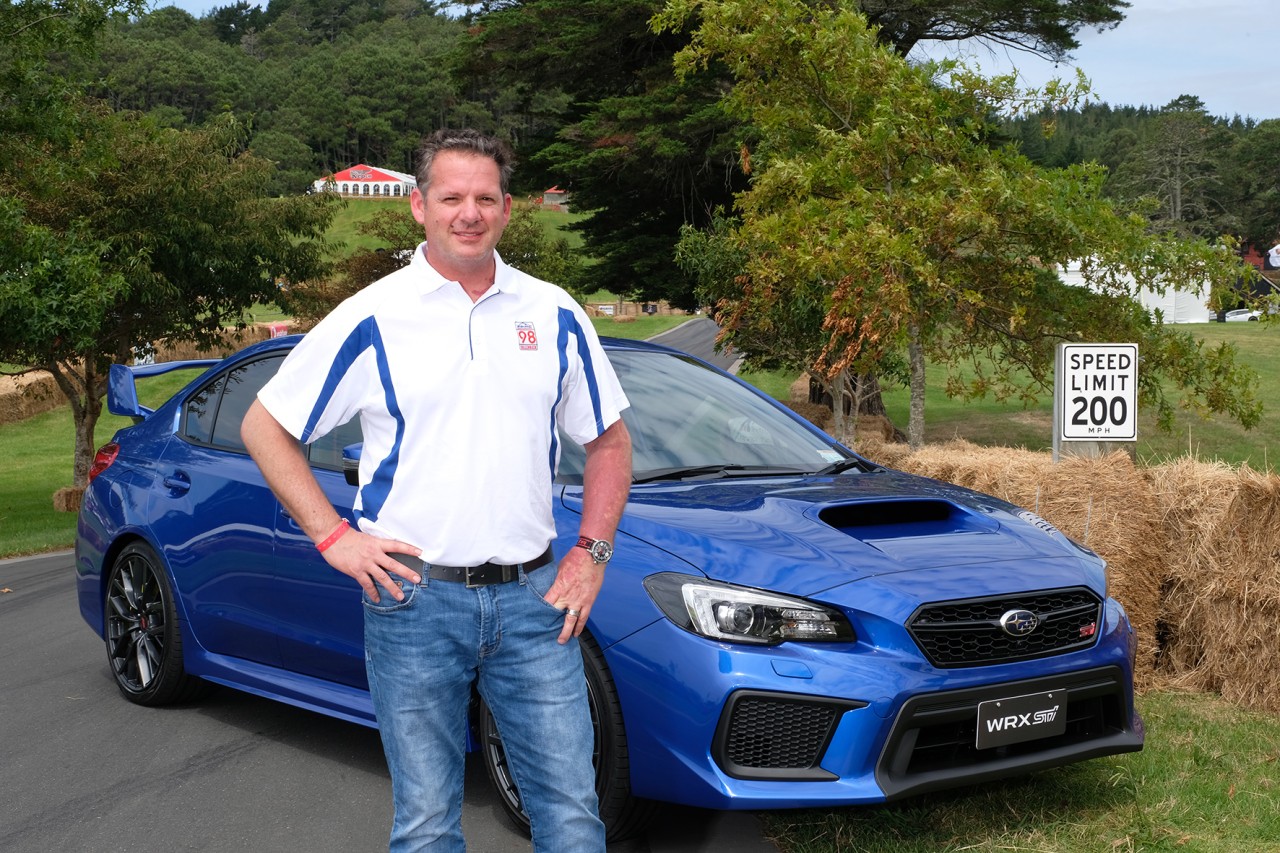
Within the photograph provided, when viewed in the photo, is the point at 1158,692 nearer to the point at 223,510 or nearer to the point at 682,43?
the point at 223,510

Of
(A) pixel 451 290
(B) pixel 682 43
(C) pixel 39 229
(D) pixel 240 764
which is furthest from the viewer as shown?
(B) pixel 682 43

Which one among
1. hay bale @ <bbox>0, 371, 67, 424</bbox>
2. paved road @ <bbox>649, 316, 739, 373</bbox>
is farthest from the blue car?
paved road @ <bbox>649, 316, 739, 373</bbox>

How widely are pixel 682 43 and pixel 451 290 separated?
2368cm

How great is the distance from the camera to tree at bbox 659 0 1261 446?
35.5 feet

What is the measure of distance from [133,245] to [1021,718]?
2098 centimetres

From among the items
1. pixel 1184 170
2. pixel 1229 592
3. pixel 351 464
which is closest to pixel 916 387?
pixel 1229 592

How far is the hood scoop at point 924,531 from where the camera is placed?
13.6 feet

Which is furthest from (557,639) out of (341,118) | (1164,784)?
(341,118)

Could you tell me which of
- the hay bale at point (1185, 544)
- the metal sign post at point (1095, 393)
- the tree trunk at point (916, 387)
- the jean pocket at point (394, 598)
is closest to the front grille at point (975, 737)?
the jean pocket at point (394, 598)

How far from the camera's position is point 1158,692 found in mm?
6109

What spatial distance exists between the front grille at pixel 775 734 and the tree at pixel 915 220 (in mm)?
7029

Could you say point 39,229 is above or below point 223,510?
above

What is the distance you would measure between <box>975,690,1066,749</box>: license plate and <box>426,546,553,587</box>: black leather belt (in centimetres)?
163

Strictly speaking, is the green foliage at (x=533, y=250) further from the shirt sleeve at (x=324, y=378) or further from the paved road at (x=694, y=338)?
the shirt sleeve at (x=324, y=378)
